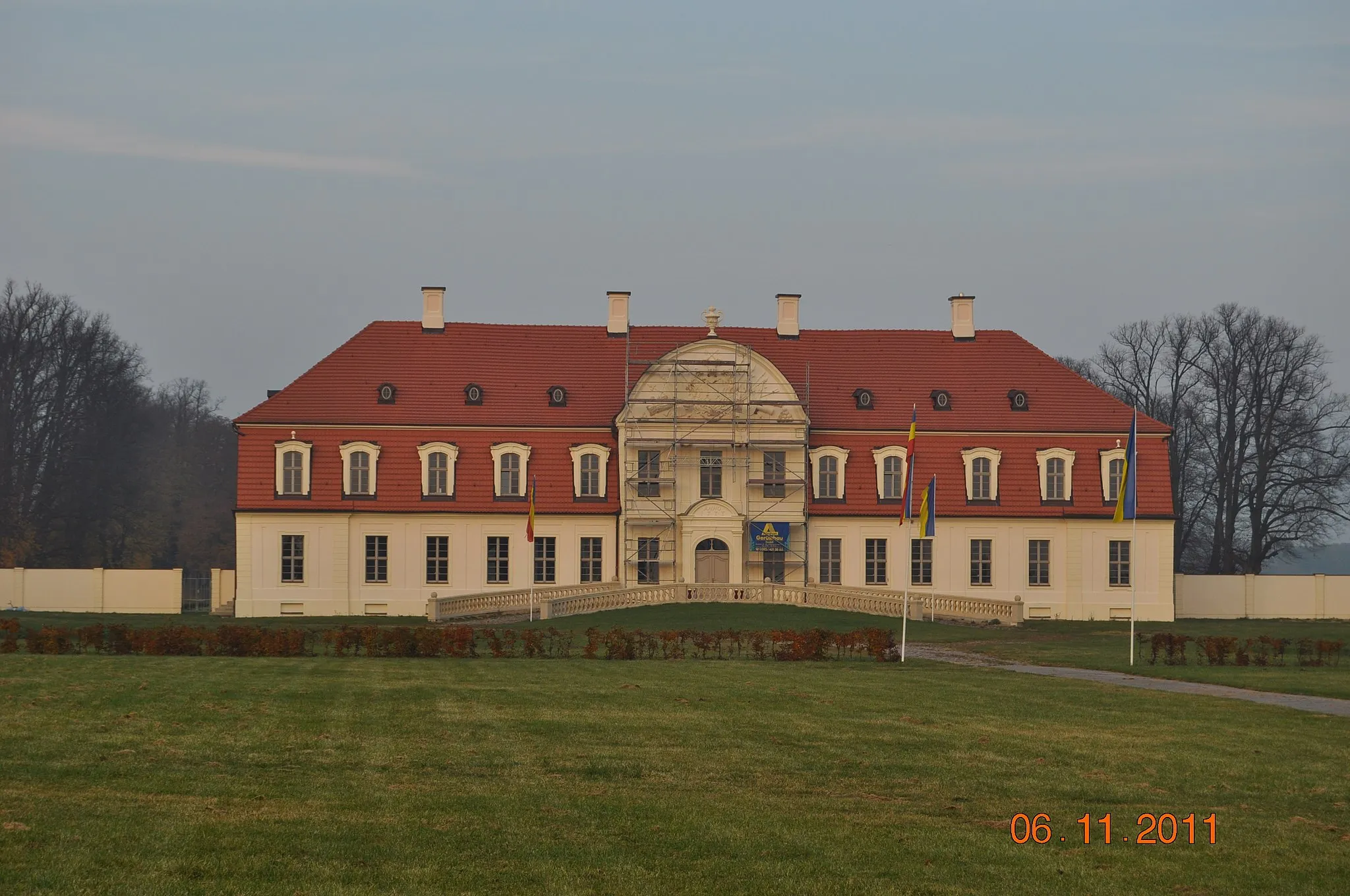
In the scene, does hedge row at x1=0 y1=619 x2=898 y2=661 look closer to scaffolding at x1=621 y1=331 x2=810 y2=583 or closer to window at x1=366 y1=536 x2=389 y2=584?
window at x1=366 y1=536 x2=389 y2=584

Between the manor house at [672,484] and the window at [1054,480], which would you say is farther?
the window at [1054,480]

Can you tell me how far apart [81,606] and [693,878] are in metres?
54.1

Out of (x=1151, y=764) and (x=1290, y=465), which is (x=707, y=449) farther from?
(x=1151, y=764)

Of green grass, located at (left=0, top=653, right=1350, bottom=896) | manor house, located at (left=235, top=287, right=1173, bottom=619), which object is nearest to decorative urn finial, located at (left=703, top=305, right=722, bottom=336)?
manor house, located at (left=235, top=287, right=1173, bottom=619)

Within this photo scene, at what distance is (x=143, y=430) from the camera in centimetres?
8388

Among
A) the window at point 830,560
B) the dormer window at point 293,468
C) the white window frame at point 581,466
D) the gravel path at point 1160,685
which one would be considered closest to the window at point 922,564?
the window at point 830,560

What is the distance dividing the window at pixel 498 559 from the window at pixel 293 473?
7138mm

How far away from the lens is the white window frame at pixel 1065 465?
60812mm

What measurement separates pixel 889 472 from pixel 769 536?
5.47 m

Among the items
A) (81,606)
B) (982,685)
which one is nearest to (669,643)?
(982,685)

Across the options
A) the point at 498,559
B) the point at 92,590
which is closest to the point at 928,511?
the point at 498,559

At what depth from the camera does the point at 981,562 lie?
60.8 metres

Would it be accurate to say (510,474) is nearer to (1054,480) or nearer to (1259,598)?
(1054,480)

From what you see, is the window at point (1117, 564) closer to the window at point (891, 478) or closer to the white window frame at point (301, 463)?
the window at point (891, 478)
